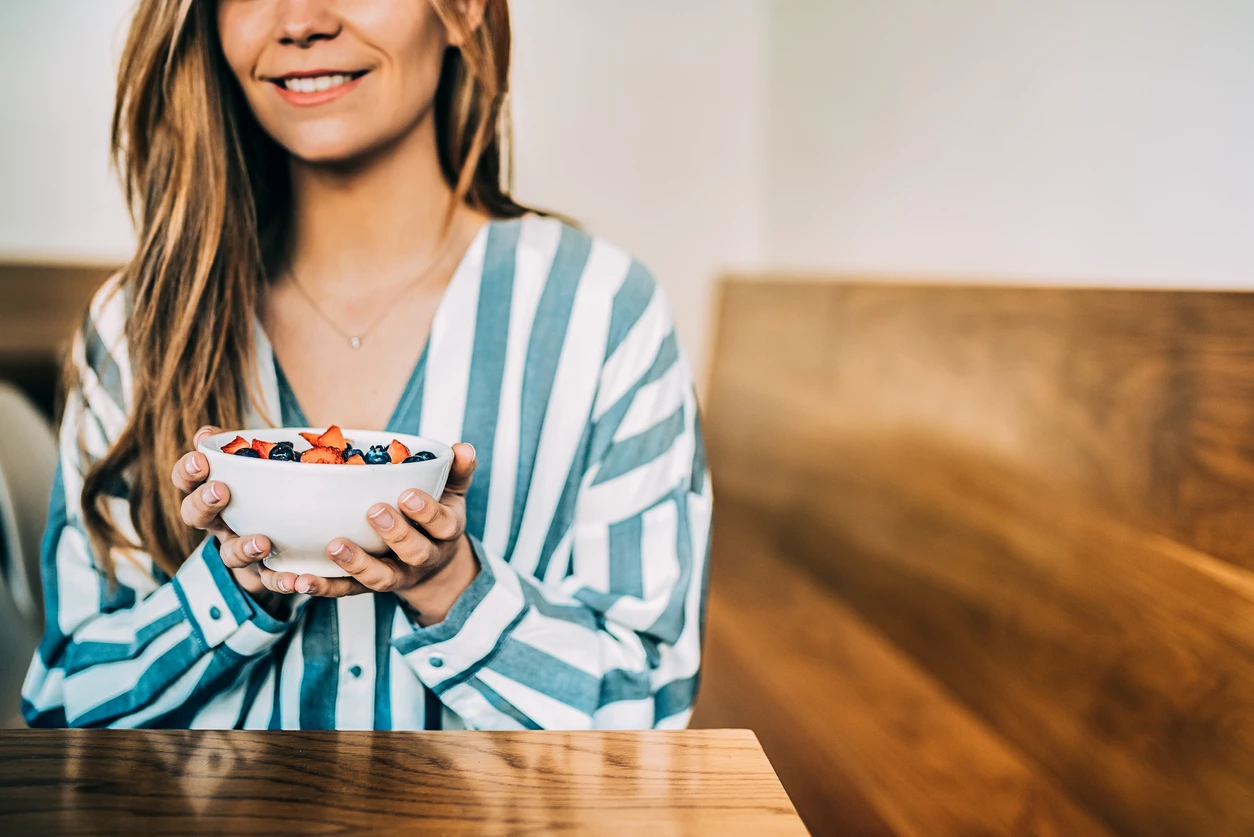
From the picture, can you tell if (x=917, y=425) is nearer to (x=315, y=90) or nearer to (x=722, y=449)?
(x=722, y=449)

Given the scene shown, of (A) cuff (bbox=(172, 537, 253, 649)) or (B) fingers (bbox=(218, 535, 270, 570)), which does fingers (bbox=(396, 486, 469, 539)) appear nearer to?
(B) fingers (bbox=(218, 535, 270, 570))

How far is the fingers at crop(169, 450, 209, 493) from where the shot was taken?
54 centimetres

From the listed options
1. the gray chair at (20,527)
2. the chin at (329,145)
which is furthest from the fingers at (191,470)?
the gray chair at (20,527)

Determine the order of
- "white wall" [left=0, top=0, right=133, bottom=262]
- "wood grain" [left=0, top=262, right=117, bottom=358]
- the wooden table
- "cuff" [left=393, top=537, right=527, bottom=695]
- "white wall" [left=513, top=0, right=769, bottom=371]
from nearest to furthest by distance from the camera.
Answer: the wooden table → "cuff" [left=393, top=537, right=527, bottom=695] → "white wall" [left=0, top=0, right=133, bottom=262] → "white wall" [left=513, top=0, right=769, bottom=371] → "wood grain" [left=0, top=262, right=117, bottom=358]

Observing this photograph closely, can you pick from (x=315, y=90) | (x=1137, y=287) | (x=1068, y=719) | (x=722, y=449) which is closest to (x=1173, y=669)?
(x=1068, y=719)

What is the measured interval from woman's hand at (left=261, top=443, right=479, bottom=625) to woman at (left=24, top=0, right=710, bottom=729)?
0.06 feet

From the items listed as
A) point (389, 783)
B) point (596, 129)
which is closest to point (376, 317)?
point (389, 783)

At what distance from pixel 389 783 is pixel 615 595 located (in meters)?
0.35

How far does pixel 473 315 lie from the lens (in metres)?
0.87

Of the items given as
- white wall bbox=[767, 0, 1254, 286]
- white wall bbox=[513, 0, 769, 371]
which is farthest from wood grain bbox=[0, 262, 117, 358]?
white wall bbox=[767, 0, 1254, 286]

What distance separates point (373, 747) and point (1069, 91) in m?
1.18

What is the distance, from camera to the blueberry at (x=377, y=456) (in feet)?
1.89

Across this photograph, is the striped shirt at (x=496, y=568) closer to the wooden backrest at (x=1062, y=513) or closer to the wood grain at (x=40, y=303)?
the wooden backrest at (x=1062, y=513)

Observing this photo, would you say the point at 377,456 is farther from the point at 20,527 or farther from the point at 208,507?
the point at 20,527
